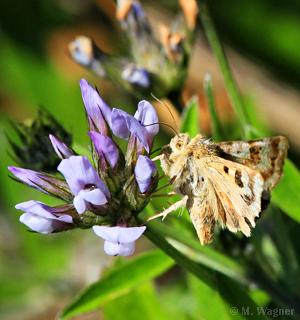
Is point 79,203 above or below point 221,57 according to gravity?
below

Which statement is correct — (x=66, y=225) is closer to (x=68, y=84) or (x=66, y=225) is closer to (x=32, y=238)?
(x=32, y=238)

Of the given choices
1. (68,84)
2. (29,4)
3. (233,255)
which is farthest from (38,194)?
(29,4)

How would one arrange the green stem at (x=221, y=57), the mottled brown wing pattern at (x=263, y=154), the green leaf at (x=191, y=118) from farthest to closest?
1. the green leaf at (x=191, y=118)
2. the green stem at (x=221, y=57)
3. the mottled brown wing pattern at (x=263, y=154)

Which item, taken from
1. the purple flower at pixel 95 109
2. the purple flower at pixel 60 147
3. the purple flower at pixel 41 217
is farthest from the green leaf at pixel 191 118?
the purple flower at pixel 41 217

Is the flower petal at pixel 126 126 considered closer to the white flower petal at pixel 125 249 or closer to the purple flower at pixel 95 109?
the purple flower at pixel 95 109

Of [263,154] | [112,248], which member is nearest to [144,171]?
[112,248]

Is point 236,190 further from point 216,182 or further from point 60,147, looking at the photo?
point 60,147

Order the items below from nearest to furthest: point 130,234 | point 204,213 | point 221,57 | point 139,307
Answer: point 130,234
point 204,213
point 221,57
point 139,307
